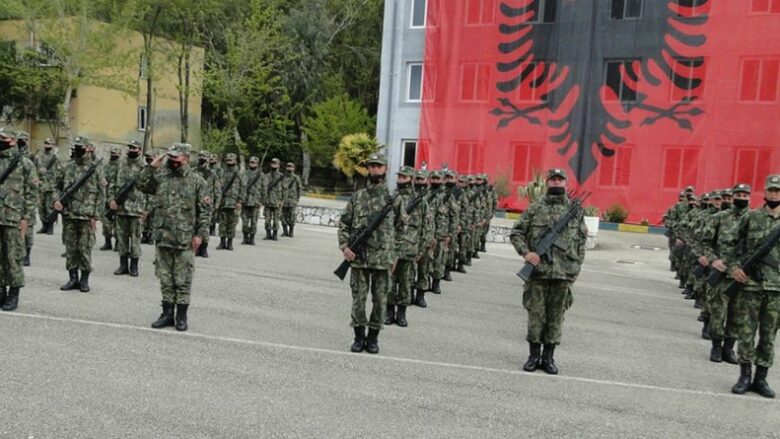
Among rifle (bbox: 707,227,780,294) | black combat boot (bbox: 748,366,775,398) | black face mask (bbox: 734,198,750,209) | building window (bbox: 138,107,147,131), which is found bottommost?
black combat boot (bbox: 748,366,775,398)

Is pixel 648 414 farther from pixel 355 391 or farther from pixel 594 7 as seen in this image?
pixel 594 7

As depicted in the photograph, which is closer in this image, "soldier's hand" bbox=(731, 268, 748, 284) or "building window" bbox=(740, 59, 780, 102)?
"soldier's hand" bbox=(731, 268, 748, 284)

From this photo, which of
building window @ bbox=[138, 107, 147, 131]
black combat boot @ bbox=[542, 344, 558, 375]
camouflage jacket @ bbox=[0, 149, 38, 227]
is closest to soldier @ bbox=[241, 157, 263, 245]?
camouflage jacket @ bbox=[0, 149, 38, 227]

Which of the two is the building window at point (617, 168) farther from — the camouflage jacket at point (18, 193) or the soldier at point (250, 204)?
the camouflage jacket at point (18, 193)

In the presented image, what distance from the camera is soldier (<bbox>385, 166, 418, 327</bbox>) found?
8.77 meters

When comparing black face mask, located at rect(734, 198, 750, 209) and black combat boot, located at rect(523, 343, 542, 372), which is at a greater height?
black face mask, located at rect(734, 198, 750, 209)

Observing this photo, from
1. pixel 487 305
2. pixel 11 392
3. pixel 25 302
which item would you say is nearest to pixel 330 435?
pixel 11 392

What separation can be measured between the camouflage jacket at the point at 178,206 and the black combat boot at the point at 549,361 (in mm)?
3826

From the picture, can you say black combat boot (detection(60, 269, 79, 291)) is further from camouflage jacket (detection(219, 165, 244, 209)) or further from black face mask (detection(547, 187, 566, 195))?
black face mask (detection(547, 187, 566, 195))

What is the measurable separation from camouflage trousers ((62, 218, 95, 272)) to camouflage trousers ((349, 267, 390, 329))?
168 inches

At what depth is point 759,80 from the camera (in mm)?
25125

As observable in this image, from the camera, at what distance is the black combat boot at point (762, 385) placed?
6714mm

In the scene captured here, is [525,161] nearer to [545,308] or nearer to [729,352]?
[729,352]

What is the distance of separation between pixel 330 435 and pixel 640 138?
2469 centimetres
